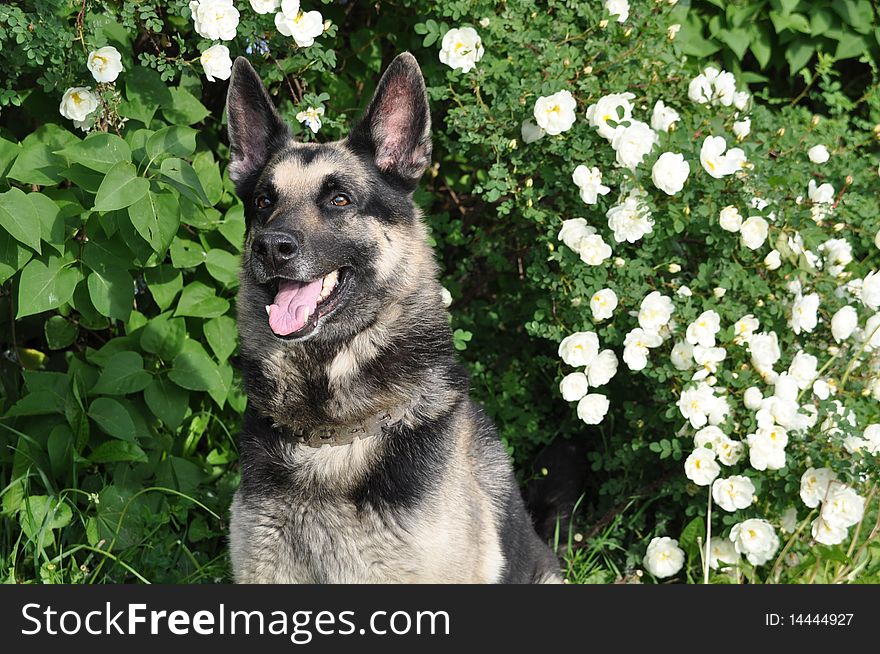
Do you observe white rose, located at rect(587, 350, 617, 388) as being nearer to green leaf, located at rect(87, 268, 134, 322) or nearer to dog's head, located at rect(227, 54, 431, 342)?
dog's head, located at rect(227, 54, 431, 342)

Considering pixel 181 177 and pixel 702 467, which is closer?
pixel 181 177

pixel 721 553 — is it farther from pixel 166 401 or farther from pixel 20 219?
pixel 20 219

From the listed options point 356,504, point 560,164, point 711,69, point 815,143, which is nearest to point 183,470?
point 356,504

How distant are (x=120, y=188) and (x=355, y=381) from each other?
1.08 m

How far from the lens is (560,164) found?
4.04 m

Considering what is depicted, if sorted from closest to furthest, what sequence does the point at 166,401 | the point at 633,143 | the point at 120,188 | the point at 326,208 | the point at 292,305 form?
the point at 292,305, the point at 326,208, the point at 120,188, the point at 633,143, the point at 166,401

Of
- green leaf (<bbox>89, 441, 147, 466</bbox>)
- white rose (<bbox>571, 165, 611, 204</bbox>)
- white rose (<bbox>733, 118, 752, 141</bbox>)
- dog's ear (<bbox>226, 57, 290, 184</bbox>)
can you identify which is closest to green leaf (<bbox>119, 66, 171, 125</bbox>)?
dog's ear (<bbox>226, 57, 290, 184</bbox>)

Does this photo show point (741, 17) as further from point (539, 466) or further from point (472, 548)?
point (472, 548)

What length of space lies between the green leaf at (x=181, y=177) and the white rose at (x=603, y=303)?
1568mm

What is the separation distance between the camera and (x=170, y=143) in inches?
141

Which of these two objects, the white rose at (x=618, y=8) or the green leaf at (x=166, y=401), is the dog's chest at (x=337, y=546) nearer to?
the green leaf at (x=166, y=401)

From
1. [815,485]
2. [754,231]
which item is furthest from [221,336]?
[815,485]

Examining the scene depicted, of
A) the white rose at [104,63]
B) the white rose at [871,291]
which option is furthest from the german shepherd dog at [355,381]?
the white rose at [871,291]

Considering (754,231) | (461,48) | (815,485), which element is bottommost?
(815,485)
